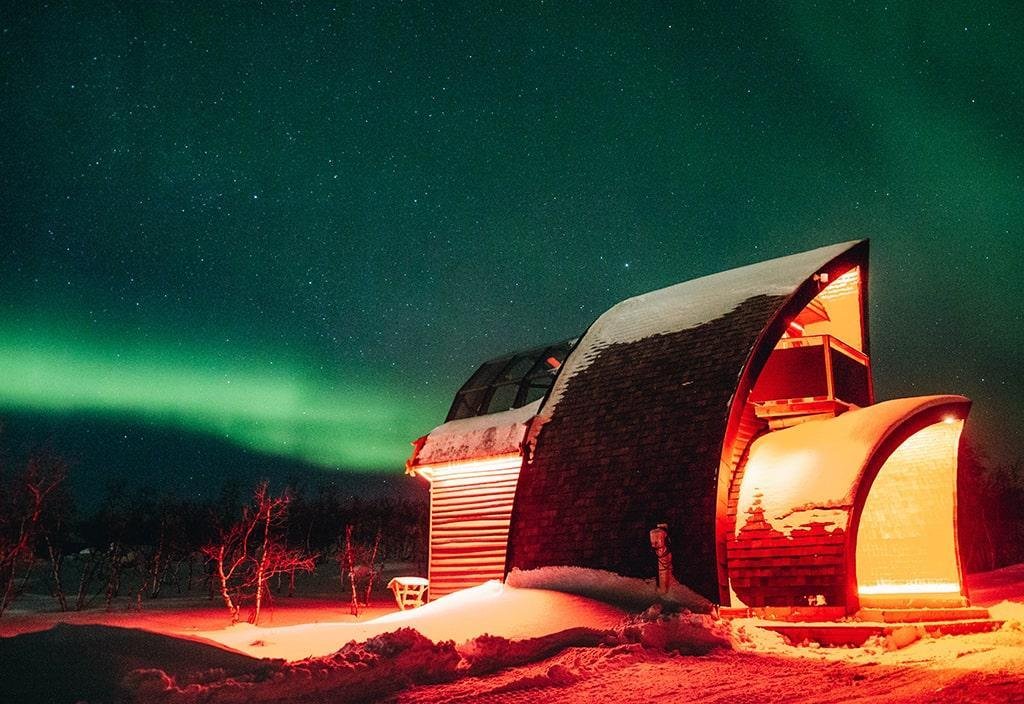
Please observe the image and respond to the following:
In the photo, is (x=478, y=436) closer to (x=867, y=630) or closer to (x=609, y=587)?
(x=609, y=587)

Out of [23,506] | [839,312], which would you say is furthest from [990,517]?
[23,506]

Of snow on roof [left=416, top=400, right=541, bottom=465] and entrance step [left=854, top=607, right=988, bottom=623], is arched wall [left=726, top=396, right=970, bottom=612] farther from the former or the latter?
snow on roof [left=416, top=400, right=541, bottom=465]

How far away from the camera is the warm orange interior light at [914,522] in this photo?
40.2ft

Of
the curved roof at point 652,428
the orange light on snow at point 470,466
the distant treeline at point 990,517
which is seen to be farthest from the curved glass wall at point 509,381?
the distant treeline at point 990,517

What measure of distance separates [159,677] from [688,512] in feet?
24.1

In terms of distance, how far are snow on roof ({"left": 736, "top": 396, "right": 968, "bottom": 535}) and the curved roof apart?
86 centimetres

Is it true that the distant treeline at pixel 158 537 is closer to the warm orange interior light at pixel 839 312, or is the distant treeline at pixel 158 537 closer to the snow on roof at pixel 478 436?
the snow on roof at pixel 478 436

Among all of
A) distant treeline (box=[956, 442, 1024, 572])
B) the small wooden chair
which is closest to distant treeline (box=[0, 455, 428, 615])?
the small wooden chair

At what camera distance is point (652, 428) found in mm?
→ 11891

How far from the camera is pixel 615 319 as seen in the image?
49.9ft

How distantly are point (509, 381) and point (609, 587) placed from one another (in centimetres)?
596

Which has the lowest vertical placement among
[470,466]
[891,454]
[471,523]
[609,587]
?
[609,587]

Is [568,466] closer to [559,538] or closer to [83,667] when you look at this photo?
[559,538]

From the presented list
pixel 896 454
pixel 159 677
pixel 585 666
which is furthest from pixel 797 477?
pixel 159 677
